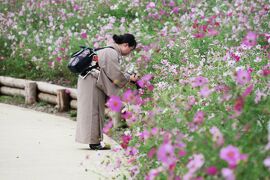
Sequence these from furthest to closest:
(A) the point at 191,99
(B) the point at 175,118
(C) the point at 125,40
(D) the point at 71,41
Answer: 1. (D) the point at 71,41
2. (C) the point at 125,40
3. (A) the point at 191,99
4. (B) the point at 175,118

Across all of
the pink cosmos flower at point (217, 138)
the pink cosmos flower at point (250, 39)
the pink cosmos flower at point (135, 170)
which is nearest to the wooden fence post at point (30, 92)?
the pink cosmos flower at point (250, 39)

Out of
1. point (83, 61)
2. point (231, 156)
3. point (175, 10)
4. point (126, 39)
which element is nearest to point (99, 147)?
point (83, 61)

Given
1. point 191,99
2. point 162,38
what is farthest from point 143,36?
point 191,99

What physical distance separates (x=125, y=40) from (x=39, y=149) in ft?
4.88

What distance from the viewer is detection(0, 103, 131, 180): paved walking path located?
257 inches

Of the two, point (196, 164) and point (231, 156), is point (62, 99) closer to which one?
point (196, 164)

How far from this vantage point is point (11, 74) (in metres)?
14.0

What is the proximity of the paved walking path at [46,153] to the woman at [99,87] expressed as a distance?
18cm

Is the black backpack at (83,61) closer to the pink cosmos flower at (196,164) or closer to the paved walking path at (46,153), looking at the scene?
the paved walking path at (46,153)

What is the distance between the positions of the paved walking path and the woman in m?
0.18

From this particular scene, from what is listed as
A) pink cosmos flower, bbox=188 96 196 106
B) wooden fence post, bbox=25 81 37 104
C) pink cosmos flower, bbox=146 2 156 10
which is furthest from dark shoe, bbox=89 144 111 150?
pink cosmos flower, bbox=146 2 156 10

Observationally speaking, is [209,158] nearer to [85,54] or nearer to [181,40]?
[85,54]

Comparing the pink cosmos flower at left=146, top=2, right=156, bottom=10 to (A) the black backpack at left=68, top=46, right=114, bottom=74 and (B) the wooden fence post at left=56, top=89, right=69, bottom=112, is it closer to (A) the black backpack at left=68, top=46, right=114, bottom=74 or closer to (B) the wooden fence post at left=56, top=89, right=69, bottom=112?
(B) the wooden fence post at left=56, top=89, right=69, bottom=112

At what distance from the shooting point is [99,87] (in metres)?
8.10
